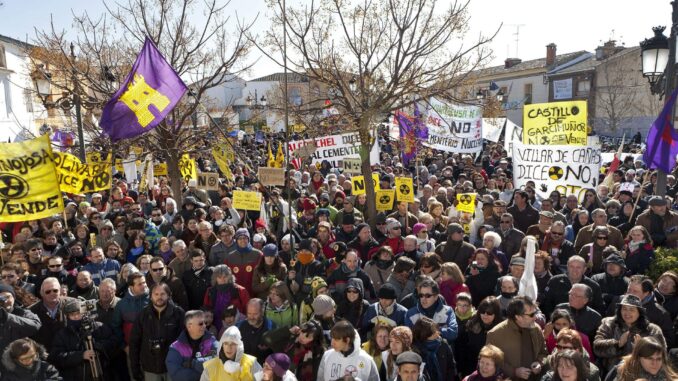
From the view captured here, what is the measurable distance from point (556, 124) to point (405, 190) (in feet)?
11.5

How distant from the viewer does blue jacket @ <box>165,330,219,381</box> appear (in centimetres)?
495

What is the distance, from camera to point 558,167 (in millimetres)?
10422

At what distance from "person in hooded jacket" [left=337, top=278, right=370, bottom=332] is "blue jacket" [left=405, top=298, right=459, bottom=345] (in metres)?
0.47

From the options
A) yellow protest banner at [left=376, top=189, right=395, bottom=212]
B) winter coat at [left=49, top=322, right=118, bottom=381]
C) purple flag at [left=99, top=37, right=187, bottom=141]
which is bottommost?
winter coat at [left=49, top=322, right=118, bottom=381]

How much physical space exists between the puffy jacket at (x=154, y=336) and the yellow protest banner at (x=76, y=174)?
5465 millimetres

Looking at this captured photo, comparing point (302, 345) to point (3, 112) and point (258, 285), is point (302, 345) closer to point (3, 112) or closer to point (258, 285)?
point (258, 285)

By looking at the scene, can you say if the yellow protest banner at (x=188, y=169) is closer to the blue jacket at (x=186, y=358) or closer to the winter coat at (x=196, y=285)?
the winter coat at (x=196, y=285)

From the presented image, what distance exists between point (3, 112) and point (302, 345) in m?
35.6

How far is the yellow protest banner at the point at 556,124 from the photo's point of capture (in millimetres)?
10492

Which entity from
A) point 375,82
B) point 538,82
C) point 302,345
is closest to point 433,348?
point 302,345

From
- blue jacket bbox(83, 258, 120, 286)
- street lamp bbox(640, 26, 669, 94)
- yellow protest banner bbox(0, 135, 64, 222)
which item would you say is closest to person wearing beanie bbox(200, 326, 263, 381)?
blue jacket bbox(83, 258, 120, 286)

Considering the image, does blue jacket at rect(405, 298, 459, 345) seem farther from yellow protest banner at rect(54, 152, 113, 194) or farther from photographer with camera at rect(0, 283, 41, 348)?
yellow protest banner at rect(54, 152, 113, 194)

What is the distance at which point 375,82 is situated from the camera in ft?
31.7

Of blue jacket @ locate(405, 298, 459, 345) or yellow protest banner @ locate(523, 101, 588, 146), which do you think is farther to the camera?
yellow protest banner @ locate(523, 101, 588, 146)
